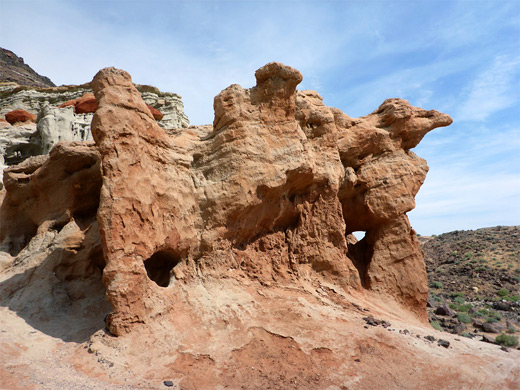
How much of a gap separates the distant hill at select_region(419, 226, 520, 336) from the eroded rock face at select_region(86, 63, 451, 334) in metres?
5.24

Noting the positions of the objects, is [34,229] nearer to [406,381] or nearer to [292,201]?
[292,201]

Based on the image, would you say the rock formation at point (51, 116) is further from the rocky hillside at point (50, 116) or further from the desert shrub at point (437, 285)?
the desert shrub at point (437, 285)

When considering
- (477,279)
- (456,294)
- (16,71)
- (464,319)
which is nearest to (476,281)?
(477,279)

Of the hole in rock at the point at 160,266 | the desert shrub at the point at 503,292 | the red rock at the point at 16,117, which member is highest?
the red rock at the point at 16,117

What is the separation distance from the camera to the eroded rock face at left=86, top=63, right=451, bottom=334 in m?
6.70

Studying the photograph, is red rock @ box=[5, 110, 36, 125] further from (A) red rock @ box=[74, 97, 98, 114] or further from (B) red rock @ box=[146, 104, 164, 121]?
(B) red rock @ box=[146, 104, 164, 121]

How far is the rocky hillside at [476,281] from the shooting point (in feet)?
50.3

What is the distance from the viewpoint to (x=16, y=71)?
139 feet

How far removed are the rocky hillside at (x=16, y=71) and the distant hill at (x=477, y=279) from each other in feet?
131

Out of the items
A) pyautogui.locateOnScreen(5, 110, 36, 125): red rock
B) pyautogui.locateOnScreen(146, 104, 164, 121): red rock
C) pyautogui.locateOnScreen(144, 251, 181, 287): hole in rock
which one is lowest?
pyautogui.locateOnScreen(144, 251, 181, 287): hole in rock

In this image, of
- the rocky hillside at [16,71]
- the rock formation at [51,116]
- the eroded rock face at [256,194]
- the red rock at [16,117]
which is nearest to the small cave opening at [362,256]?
the eroded rock face at [256,194]

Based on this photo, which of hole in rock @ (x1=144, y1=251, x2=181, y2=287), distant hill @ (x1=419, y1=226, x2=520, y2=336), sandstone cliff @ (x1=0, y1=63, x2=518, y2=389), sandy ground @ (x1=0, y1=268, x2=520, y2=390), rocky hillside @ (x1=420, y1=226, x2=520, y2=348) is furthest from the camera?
distant hill @ (x1=419, y1=226, x2=520, y2=336)

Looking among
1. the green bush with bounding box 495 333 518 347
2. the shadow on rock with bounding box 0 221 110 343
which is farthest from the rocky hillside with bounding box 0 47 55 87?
the green bush with bounding box 495 333 518 347

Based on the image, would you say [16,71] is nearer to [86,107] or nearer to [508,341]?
[86,107]
